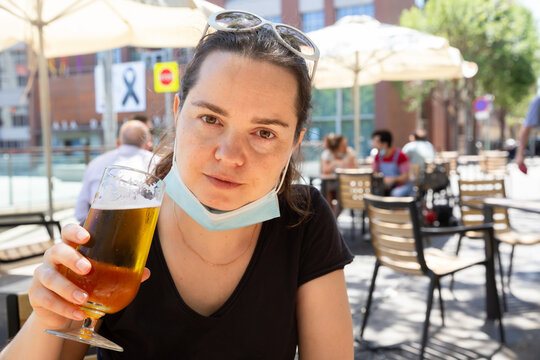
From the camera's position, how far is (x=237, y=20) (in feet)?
4.60

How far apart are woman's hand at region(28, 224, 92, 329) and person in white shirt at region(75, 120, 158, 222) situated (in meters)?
3.70

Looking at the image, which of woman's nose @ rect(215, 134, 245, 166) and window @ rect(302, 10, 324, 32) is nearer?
woman's nose @ rect(215, 134, 245, 166)

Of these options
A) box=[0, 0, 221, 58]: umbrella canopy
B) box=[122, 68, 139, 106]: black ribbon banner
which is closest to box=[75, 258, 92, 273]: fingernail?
box=[0, 0, 221, 58]: umbrella canopy

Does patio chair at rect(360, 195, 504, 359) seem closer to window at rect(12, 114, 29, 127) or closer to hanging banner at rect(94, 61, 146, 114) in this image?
hanging banner at rect(94, 61, 146, 114)

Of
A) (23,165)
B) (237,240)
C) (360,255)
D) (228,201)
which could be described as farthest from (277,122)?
(23,165)

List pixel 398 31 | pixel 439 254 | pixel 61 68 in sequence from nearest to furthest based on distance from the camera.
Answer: pixel 439 254 → pixel 398 31 → pixel 61 68

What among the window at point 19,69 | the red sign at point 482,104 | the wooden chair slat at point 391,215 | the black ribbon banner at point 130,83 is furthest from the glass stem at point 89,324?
the window at point 19,69

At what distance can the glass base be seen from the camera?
0.98 m


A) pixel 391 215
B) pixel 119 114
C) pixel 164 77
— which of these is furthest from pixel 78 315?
pixel 119 114

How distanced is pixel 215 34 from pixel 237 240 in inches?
25.5

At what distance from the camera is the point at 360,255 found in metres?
6.22

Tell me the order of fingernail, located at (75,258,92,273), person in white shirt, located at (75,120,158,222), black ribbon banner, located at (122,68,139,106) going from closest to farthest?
fingernail, located at (75,258,92,273) < person in white shirt, located at (75,120,158,222) < black ribbon banner, located at (122,68,139,106)

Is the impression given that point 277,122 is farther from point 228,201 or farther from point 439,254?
point 439,254

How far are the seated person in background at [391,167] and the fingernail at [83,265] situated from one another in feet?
22.2
